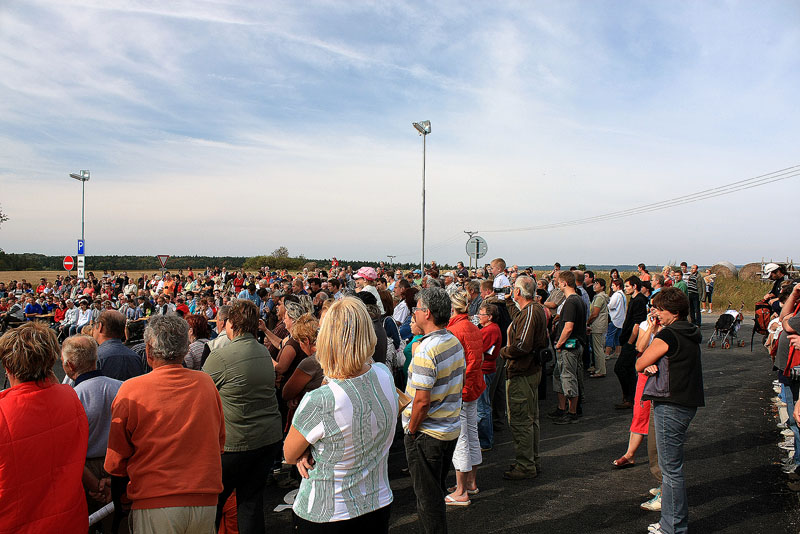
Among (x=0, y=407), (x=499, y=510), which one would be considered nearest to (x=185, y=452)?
(x=0, y=407)

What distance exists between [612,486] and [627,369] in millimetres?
3041

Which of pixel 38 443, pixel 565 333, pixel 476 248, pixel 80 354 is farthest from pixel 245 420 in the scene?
pixel 476 248

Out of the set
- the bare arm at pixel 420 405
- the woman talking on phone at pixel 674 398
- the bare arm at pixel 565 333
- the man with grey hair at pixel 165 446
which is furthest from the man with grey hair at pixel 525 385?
the man with grey hair at pixel 165 446

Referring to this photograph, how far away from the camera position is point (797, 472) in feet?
16.7

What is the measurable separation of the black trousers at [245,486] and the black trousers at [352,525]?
1466 millimetres

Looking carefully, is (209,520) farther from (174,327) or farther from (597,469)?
(597,469)

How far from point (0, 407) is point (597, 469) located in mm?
5245

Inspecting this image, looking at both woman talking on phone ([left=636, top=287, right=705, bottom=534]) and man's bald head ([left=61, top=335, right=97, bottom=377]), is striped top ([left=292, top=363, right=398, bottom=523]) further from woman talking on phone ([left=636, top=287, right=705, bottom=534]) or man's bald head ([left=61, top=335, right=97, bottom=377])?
woman talking on phone ([left=636, top=287, right=705, bottom=534])

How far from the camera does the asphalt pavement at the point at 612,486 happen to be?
427 centimetres

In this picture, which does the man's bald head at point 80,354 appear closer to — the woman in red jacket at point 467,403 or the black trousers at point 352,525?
the black trousers at point 352,525

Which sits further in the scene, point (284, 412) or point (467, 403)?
point (284, 412)

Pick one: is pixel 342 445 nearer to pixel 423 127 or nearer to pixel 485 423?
pixel 485 423

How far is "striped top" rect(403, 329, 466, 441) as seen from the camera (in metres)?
3.40

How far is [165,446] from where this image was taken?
8.68 feet
